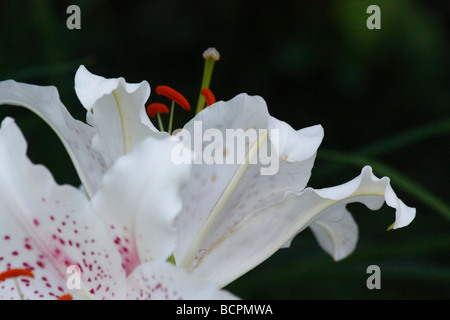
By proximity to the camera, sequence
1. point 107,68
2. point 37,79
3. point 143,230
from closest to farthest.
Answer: point 143,230 → point 37,79 → point 107,68

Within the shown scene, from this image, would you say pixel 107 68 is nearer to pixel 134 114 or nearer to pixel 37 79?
pixel 37 79

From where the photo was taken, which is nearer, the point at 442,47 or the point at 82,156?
the point at 82,156

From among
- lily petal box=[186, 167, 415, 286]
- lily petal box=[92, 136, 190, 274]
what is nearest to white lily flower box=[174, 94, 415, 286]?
lily petal box=[186, 167, 415, 286]

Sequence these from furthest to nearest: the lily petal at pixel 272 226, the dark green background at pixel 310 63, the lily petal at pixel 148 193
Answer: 1. the dark green background at pixel 310 63
2. the lily petal at pixel 272 226
3. the lily petal at pixel 148 193

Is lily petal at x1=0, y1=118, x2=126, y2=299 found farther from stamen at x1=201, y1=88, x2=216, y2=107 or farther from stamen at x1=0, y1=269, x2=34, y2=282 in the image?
stamen at x1=201, y1=88, x2=216, y2=107

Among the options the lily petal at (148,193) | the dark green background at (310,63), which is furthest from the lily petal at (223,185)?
the dark green background at (310,63)

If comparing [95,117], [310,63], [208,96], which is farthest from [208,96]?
[310,63]

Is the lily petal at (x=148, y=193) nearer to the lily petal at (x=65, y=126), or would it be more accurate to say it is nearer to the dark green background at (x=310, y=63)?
the lily petal at (x=65, y=126)
